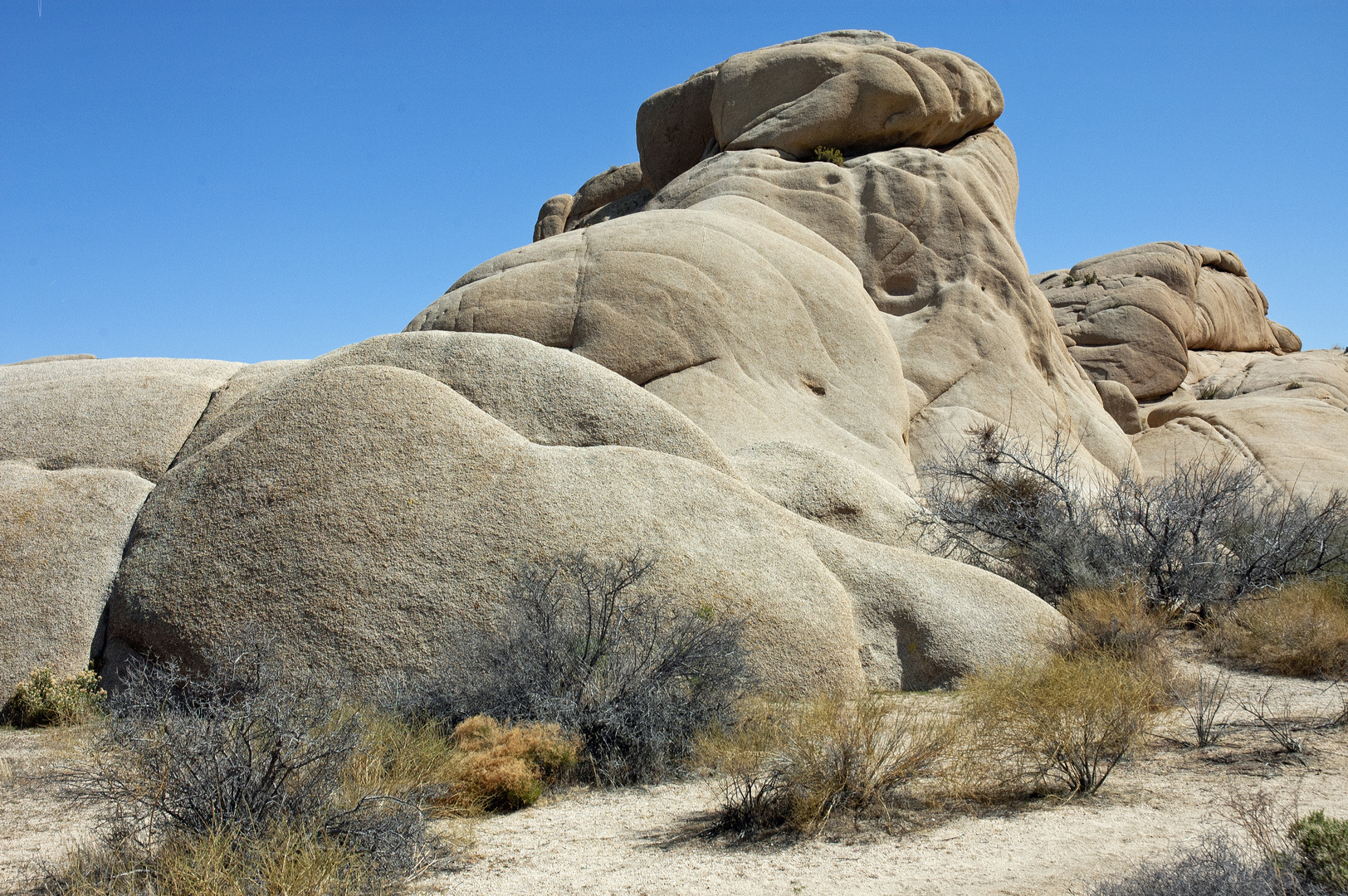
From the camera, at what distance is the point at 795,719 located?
546 centimetres

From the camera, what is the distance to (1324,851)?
350cm

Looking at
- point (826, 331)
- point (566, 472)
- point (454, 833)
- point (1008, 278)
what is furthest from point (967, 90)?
point (454, 833)

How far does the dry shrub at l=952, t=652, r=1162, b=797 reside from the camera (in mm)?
5113

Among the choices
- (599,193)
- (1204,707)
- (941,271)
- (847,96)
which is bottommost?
(1204,707)

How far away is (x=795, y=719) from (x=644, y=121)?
742 inches

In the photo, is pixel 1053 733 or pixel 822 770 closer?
pixel 822 770

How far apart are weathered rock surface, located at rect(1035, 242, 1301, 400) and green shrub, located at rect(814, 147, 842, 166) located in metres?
11.4

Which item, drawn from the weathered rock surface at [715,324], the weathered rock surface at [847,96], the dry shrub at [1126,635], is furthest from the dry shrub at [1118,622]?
the weathered rock surface at [847,96]

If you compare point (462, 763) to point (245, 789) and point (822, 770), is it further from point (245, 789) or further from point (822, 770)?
point (822, 770)

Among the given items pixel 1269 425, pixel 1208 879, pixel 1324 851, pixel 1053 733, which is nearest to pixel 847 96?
pixel 1269 425

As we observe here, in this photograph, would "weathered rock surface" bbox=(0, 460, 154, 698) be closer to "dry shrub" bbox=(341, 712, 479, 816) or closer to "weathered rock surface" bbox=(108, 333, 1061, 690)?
"weathered rock surface" bbox=(108, 333, 1061, 690)

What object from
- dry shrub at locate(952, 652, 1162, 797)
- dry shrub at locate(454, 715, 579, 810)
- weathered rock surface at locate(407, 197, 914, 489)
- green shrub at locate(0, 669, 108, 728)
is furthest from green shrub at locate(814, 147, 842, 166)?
green shrub at locate(0, 669, 108, 728)

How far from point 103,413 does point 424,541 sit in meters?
4.15

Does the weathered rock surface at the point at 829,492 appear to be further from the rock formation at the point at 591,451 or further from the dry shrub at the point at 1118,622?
the dry shrub at the point at 1118,622
